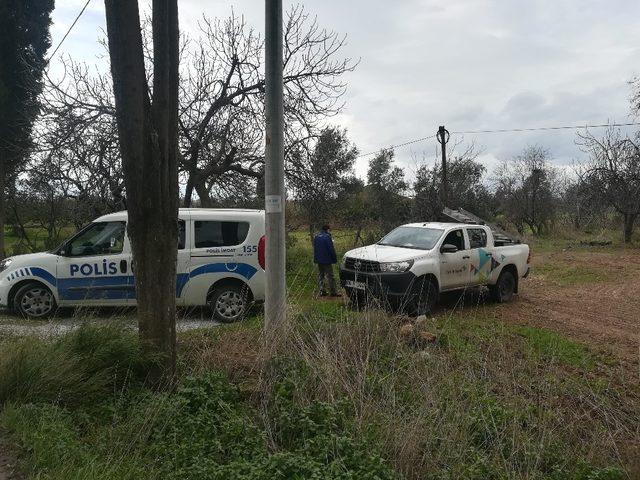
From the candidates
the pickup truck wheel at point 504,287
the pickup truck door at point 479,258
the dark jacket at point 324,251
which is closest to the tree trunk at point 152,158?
the dark jacket at point 324,251

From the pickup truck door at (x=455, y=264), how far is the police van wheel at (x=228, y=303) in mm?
3748

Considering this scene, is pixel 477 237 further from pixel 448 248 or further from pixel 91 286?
pixel 91 286

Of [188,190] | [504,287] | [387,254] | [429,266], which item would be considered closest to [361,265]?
[387,254]

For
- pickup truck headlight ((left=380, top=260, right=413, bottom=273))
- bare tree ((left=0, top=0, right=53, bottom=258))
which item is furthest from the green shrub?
bare tree ((left=0, top=0, right=53, bottom=258))

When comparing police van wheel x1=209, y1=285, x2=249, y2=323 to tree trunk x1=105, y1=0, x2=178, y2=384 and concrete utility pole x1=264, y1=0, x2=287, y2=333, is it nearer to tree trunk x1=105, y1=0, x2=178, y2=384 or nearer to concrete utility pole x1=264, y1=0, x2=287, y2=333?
concrete utility pole x1=264, y1=0, x2=287, y2=333

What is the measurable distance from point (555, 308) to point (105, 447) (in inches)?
390

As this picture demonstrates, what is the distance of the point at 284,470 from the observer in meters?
3.30

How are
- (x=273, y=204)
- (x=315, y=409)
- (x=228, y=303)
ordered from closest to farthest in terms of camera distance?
(x=315, y=409) → (x=273, y=204) → (x=228, y=303)

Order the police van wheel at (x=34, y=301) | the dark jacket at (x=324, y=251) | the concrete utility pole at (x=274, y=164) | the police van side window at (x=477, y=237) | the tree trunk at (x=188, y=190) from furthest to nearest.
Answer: the tree trunk at (x=188, y=190) → the dark jacket at (x=324, y=251) → the police van side window at (x=477, y=237) → the police van wheel at (x=34, y=301) → the concrete utility pole at (x=274, y=164)

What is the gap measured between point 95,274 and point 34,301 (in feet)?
3.44

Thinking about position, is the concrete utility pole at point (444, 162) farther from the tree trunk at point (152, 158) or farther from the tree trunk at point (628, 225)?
the tree trunk at point (152, 158)

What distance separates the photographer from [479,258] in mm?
10820

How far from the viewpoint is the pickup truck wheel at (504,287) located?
37.4 ft

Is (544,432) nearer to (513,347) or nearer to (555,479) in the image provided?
(555,479)
